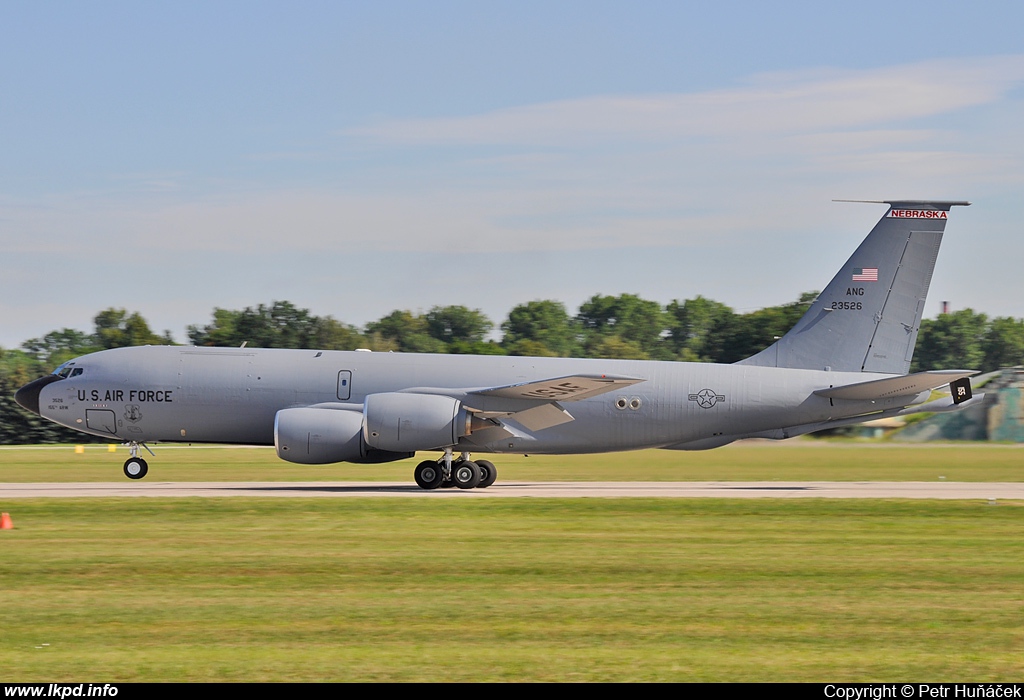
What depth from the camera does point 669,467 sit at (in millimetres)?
34781

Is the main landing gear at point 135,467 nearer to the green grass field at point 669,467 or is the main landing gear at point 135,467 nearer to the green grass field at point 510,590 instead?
the green grass field at point 669,467

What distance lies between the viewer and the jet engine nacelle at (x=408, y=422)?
1110 inches

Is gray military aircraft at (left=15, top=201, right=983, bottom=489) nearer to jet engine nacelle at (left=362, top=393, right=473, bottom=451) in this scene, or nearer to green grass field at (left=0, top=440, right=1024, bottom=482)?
jet engine nacelle at (left=362, top=393, right=473, bottom=451)

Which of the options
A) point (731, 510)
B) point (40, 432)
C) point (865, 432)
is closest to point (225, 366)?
point (731, 510)

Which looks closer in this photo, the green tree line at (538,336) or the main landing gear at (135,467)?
the main landing gear at (135,467)

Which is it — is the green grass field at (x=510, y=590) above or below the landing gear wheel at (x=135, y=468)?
below

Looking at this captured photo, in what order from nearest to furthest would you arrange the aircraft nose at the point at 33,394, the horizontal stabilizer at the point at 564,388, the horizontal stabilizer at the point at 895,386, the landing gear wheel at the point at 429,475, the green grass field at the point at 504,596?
1. the green grass field at the point at 504,596
2. the horizontal stabilizer at the point at 564,388
3. the horizontal stabilizer at the point at 895,386
4. the landing gear wheel at the point at 429,475
5. the aircraft nose at the point at 33,394

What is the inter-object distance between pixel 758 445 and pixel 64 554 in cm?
2799

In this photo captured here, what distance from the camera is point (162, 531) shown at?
61.3 feet

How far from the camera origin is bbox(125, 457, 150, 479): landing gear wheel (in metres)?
31.0

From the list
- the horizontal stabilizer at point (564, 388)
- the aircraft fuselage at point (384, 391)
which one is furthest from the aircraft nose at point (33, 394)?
the horizontal stabilizer at point (564, 388)

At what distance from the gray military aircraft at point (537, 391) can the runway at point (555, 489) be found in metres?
1.09

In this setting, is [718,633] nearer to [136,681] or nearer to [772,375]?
[136,681]

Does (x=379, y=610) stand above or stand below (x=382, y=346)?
below
